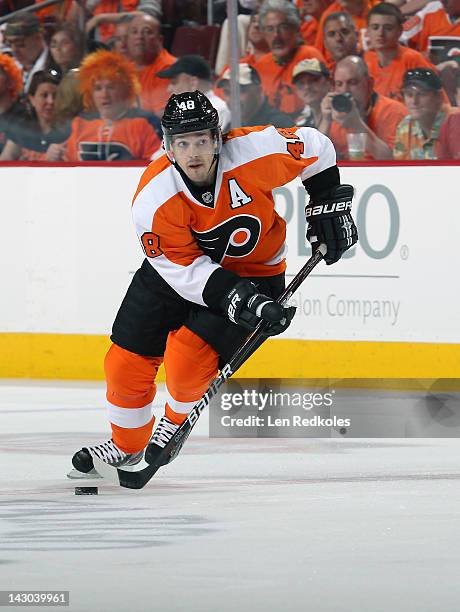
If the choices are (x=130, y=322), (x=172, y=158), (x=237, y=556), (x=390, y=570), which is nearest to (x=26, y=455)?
(x=130, y=322)

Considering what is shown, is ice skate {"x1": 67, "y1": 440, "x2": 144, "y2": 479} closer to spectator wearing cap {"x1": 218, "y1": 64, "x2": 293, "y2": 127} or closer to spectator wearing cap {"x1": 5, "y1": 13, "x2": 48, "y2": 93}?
spectator wearing cap {"x1": 218, "y1": 64, "x2": 293, "y2": 127}

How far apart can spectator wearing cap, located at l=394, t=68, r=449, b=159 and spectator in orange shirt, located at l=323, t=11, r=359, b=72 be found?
0.25 meters

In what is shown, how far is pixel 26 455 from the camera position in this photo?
422 cm

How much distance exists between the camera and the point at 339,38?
17.7 feet

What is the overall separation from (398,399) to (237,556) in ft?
7.17

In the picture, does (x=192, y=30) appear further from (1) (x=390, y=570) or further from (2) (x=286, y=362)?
(1) (x=390, y=570)

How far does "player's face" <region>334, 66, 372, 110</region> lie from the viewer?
5.37 metres

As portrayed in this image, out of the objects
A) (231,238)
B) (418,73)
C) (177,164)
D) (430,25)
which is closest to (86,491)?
(231,238)

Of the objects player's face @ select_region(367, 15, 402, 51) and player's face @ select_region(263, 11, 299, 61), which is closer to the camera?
player's face @ select_region(367, 15, 402, 51)

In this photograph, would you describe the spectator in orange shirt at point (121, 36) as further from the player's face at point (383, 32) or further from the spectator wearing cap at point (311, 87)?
the player's face at point (383, 32)

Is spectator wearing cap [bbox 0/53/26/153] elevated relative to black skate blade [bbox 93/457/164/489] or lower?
elevated

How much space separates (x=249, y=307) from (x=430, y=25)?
87.4 inches

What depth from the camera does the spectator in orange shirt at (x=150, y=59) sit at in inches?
223

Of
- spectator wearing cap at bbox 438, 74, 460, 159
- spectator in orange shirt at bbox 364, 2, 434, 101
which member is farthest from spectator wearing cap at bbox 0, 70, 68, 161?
spectator wearing cap at bbox 438, 74, 460, 159
